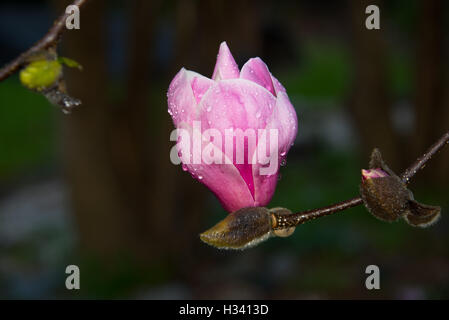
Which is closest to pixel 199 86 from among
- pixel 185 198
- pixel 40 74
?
pixel 40 74

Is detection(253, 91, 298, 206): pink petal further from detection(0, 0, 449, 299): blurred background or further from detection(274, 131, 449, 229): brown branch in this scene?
detection(0, 0, 449, 299): blurred background

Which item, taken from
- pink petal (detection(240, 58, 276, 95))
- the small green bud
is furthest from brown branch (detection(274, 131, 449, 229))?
the small green bud

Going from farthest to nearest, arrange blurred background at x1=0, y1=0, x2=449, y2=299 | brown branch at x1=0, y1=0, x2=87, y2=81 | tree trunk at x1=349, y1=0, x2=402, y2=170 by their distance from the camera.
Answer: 1. tree trunk at x1=349, y1=0, x2=402, y2=170
2. blurred background at x1=0, y1=0, x2=449, y2=299
3. brown branch at x1=0, y1=0, x2=87, y2=81

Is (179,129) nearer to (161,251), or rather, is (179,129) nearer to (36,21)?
(161,251)

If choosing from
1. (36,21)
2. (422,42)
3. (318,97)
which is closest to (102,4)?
(422,42)

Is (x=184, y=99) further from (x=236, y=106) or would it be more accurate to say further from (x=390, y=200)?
(x=390, y=200)

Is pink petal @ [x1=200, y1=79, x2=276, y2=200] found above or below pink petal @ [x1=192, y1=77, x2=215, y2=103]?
below

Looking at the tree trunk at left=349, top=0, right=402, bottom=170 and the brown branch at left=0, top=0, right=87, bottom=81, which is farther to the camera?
the tree trunk at left=349, top=0, right=402, bottom=170
